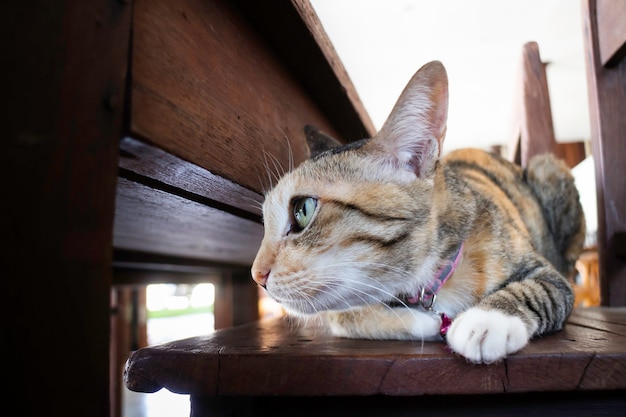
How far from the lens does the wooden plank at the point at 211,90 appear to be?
61cm

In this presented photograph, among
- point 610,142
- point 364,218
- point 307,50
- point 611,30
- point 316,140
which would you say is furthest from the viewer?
point 610,142

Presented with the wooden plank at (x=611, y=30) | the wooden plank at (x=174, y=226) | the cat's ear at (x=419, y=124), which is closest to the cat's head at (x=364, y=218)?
the cat's ear at (x=419, y=124)

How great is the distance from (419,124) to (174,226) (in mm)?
794

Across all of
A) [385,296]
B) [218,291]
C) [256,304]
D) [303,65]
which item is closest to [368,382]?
[385,296]

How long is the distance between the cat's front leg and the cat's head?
0.04m

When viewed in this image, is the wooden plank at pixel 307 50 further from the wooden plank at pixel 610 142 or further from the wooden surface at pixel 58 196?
the wooden plank at pixel 610 142

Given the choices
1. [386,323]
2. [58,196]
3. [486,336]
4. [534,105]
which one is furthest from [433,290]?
[534,105]

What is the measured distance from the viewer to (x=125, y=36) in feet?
1.75

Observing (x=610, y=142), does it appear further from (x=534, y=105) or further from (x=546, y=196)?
(x=534, y=105)

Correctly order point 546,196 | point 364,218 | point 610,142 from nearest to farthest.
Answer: point 364,218, point 610,142, point 546,196

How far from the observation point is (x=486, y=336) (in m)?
0.74

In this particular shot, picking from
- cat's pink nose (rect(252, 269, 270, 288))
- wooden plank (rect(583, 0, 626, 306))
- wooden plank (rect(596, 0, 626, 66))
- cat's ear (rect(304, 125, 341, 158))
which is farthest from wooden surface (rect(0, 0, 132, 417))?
wooden plank (rect(583, 0, 626, 306))

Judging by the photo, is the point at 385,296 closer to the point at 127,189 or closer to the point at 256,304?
the point at 127,189

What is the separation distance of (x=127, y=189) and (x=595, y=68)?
5.42 feet
